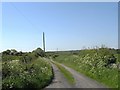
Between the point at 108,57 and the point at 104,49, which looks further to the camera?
the point at 104,49

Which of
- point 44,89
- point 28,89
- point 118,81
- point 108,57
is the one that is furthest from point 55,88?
point 108,57

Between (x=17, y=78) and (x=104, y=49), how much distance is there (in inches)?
1028

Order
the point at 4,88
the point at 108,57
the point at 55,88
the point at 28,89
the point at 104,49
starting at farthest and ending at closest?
the point at 104,49, the point at 108,57, the point at 55,88, the point at 28,89, the point at 4,88

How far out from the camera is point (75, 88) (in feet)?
61.9

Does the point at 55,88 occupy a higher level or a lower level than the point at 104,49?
lower

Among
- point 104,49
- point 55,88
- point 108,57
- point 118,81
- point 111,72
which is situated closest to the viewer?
point 55,88

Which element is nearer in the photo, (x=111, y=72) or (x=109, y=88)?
(x=109, y=88)

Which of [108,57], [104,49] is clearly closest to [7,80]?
[108,57]

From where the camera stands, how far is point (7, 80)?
17.5 m

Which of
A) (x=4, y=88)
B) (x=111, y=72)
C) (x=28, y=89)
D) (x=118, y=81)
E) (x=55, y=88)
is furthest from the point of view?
(x=111, y=72)

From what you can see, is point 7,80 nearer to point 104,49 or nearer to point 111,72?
point 111,72

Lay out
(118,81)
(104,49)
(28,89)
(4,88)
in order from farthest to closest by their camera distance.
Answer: (104,49) < (118,81) < (28,89) < (4,88)

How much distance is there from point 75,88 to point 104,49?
24505mm

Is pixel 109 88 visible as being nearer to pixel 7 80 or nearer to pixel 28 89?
pixel 28 89
